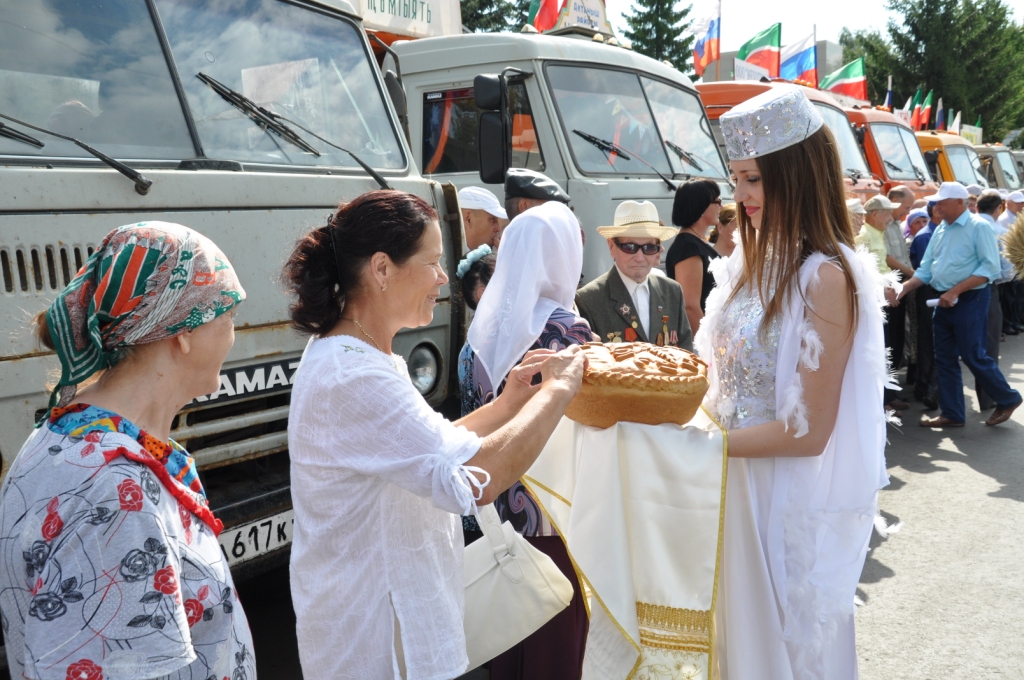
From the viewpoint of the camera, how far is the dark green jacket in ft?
13.4

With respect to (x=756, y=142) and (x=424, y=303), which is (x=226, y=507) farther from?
(x=756, y=142)

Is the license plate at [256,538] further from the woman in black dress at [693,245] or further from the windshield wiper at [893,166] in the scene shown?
the windshield wiper at [893,166]

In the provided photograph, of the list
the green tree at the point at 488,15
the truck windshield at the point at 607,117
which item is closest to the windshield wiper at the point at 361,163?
the truck windshield at the point at 607,117

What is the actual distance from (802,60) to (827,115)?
5.38 m

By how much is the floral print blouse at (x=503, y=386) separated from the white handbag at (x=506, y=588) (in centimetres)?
38

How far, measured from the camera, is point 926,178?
42.5 feet

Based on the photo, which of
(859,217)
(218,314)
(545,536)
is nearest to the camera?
(218,314)

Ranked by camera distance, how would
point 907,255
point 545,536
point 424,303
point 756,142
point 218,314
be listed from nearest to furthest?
point 218,314, point 424,303, point 756,142, point 545,536, point 907,255

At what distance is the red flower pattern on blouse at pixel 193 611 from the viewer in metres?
1.40

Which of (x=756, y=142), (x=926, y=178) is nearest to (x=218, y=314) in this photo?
(x=756, y=142)

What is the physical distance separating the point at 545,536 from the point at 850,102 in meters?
13.3

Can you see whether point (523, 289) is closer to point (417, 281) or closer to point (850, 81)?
point (417, 281)

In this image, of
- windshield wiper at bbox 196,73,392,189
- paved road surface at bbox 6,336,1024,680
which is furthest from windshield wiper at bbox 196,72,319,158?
paved road surface at bbox 6,336,1024,680

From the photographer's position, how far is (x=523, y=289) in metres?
2.75
